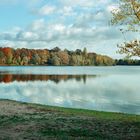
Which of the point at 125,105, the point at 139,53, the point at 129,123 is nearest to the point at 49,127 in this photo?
the point at 129,123

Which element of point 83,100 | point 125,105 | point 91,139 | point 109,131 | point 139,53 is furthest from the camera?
point 83,100

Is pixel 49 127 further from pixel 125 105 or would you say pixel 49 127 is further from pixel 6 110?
pixel 125 105

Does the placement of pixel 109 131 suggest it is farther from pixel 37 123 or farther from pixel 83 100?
pixel 83 100

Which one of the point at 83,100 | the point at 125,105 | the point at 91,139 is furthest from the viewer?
the point at 83,100

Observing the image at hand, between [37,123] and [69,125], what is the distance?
5.70 ft

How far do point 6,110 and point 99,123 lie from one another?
7959mm

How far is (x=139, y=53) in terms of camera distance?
18.1 m

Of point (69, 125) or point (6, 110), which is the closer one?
point (69, 125)

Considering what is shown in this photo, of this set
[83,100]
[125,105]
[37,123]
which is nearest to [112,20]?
[37,123]

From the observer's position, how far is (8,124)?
18516 millimetres

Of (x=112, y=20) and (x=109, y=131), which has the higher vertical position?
(x=112, y=20)

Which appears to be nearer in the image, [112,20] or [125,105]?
[112,20]

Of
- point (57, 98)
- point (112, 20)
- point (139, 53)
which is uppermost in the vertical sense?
point (112, 20)

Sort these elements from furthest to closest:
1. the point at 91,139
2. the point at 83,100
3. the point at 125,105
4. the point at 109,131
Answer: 1. the point at 83,100
2. the point at 125,105
3. the point at 109,131
4. the point at 91,139
